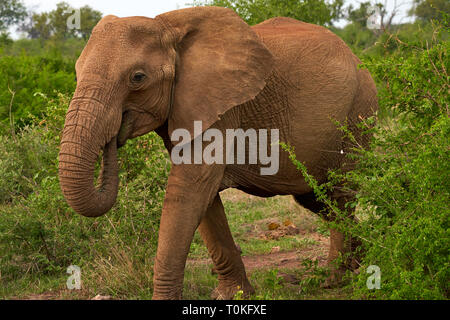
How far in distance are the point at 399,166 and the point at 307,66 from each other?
3.23ft

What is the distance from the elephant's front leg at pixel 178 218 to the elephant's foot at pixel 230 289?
84 cm

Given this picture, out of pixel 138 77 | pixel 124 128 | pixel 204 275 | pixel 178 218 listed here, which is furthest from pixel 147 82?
pixel 204 275

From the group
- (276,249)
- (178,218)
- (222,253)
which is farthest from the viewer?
(276,249)

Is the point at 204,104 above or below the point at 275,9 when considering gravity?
below

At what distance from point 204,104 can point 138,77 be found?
0.46m

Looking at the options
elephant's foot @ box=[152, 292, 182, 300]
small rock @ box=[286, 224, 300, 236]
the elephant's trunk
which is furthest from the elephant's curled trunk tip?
small rock @ box=[286, 224, 300, 236]

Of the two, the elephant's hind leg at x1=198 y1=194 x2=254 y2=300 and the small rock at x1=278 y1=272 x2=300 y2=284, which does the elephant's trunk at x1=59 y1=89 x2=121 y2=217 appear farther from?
the small rock at x1=278 y1=272 x2=300 y2=284

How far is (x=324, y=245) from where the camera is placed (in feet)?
21.1

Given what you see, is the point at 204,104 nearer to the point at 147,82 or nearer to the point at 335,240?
the point at 147,82

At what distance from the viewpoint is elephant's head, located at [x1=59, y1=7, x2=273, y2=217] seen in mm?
3484

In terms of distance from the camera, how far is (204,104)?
3.93 m

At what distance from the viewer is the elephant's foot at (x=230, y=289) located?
4758mm
